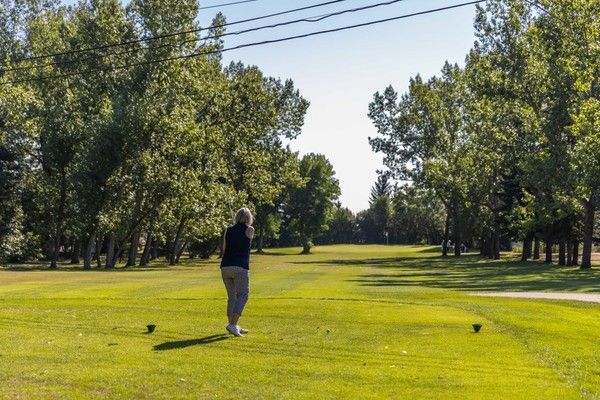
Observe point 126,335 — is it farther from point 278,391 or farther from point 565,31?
point 565,31

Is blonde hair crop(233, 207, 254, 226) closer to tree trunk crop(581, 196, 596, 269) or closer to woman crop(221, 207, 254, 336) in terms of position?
woman crop(221, 207, 254, 336)

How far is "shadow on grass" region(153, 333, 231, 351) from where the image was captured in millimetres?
11383

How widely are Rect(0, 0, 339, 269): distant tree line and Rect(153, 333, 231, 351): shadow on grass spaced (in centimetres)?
3226

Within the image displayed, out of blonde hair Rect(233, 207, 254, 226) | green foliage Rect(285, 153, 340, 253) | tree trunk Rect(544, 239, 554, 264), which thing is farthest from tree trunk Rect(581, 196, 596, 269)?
green foliage Rect(285, 153, 340, 253)

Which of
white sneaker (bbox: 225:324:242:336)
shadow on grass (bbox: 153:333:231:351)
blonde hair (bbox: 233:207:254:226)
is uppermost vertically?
blonde hair (bbox: 233:207:254:226)

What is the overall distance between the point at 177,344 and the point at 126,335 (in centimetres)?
140

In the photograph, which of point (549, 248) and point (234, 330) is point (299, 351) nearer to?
point (234, 330)

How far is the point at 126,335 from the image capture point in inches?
498

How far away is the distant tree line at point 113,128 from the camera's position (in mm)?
49594

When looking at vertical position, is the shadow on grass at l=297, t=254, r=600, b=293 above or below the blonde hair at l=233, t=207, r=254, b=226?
below

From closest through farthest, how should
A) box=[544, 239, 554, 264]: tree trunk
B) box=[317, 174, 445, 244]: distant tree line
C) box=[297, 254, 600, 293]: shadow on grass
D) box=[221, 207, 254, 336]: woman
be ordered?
box=[221, 207, 254, 336]: woman → box=[297, 254, 600, 293]: shadow on grass → box=[544, 239, 554, 264]: tree trunk → box=[317, 174, 445, 244]: distant tree line

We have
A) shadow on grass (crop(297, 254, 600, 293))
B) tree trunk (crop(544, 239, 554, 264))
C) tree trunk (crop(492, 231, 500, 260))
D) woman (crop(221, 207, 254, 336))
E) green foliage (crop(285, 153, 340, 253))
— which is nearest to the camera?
woman (crop(221, 207, 254, 336))

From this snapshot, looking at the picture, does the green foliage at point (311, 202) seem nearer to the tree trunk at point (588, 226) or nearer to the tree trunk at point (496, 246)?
the tree trunk at point (496, 246)

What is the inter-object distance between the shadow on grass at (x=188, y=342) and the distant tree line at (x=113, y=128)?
32263 millimetres
